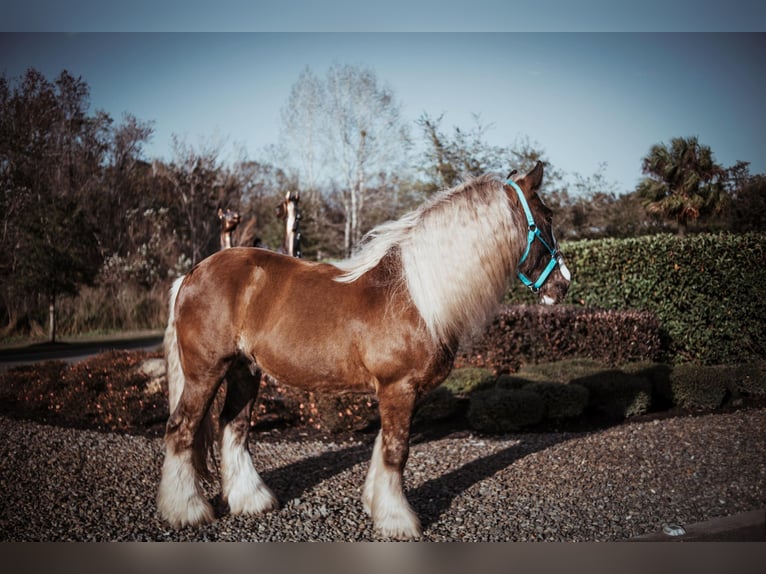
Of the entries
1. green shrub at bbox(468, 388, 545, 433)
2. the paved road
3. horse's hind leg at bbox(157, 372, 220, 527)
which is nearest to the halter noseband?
horse's hind leg at bbox(157, 372, 220, 527)

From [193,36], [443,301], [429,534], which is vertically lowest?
[429,534]

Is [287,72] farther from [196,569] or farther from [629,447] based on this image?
[629,447]

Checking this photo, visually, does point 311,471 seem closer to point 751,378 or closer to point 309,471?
point 309,471

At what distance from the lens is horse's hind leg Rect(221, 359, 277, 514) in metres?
3.28

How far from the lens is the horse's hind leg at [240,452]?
3281mm

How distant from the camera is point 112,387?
5.55 m

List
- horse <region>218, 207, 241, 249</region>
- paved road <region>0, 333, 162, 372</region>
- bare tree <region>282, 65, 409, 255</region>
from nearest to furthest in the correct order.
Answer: paved road <region>0, 333, 162, 372</region>
bare tree <region>282, 65, 409, 255</region>
horse <region>218, 207, 241, 249</region>

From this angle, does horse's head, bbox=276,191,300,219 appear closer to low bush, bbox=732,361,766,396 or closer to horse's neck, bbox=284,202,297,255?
horse's neck, bbox=284,202,297,255

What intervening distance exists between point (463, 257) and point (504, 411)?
2604 millimetres

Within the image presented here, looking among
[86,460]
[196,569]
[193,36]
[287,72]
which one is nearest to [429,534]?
[196,569]

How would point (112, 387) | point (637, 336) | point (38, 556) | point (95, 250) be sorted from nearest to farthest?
point (38, 556) < point (95, 250) < point (112, 387) < point (637, 336)

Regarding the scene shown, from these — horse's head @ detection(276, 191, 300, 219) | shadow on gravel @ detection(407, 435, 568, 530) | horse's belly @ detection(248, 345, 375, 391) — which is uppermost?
horse's head @ detection(276, 191, 300, 219)

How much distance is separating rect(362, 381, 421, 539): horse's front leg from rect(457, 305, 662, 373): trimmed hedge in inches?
142

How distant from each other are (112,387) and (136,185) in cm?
212
